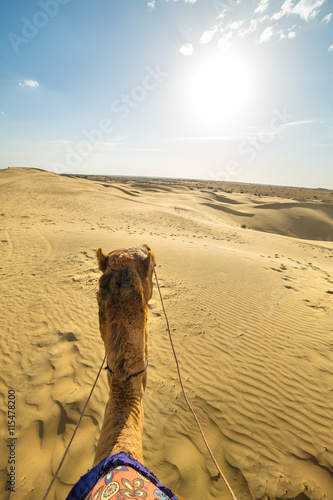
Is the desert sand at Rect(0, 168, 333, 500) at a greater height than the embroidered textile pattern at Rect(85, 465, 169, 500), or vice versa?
the embroidered textile pattern at Rect(85, 465, 169, 500)

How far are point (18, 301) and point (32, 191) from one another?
68.7ft

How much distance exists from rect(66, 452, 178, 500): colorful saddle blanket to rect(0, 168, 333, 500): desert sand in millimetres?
2221

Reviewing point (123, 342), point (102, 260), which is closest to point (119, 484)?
point (123, 342)

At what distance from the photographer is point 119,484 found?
1.15 meters

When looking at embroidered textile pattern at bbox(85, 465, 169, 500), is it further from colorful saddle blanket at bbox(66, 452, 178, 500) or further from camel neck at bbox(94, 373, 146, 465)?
camel neck at bbox(94, 373, 146, 465)

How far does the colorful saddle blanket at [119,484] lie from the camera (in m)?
1.11

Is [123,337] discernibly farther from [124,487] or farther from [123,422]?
[124,487]

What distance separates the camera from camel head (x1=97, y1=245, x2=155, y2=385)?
1.73 metres

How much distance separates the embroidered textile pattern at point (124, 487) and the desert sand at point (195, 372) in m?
2.25

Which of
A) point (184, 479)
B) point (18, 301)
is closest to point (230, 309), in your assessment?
point (184, 479)

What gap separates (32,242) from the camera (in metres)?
11.1

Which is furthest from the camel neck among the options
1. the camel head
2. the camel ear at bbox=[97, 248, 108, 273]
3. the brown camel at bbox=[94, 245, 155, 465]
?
the camel ear at bbox=[97, 248, 108, 273]

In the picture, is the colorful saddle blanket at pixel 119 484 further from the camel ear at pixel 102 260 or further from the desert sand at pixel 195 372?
the desert sand at pixel 195 372

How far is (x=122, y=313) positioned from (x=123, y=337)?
0.21m
